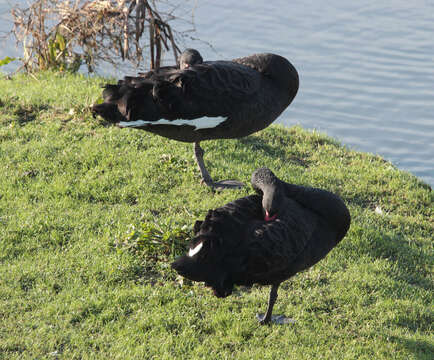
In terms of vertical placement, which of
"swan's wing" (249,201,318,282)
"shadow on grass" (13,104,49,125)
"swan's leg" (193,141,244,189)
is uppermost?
"swan's wing" (249,201,318,282)

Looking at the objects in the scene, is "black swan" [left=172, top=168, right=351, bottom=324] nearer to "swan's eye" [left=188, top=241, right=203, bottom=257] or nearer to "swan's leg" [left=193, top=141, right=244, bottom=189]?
"swan's eye" [left=188, top=241, right=203, bottom=257]

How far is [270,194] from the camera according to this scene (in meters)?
4.02

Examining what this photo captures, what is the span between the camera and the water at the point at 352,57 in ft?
28.7

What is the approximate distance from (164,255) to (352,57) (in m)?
6.73

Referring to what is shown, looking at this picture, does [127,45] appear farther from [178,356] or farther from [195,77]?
[178,356]

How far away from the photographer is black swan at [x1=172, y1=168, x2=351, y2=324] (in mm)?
3576

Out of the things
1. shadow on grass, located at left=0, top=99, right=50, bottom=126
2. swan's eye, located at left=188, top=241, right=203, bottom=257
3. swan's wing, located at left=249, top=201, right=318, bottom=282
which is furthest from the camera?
shadow on grass, located at left=0, top=99, right=50, bottom=126

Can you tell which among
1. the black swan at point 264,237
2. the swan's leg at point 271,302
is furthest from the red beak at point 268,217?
the swan's leg at point 271,302

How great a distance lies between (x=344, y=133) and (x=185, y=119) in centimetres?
424

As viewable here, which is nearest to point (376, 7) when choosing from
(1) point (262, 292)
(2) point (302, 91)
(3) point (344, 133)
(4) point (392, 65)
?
(4) point (392, 65)

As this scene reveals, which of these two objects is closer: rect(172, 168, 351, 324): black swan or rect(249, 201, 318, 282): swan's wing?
rect(172, 168, 351, 324): black swan

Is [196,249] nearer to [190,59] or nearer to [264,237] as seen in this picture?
[264,237]

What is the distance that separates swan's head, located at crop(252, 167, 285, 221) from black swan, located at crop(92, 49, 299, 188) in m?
0.97

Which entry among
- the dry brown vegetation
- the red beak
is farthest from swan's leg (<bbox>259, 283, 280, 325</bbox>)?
the dry brown vegetation
